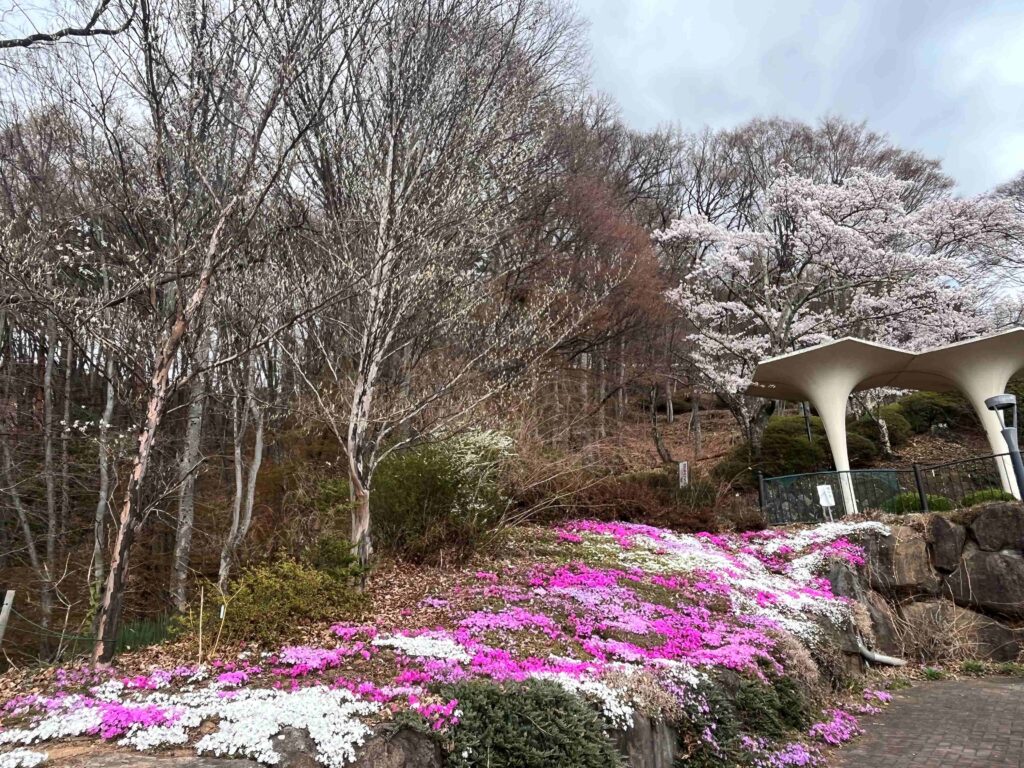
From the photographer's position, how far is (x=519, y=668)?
15.5ft

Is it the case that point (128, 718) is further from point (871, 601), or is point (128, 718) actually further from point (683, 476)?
point (683, 476)

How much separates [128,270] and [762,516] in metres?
12.4

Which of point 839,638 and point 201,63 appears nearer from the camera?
point 201,63

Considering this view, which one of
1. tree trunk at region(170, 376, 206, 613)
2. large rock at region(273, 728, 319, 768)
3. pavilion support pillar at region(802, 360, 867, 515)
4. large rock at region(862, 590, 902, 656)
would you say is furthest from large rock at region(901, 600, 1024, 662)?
tree trunk at region(170, 376, 206, 613)

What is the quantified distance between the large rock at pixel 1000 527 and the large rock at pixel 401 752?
11.0 metres

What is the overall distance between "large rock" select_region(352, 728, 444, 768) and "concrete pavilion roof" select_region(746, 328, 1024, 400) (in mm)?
12392

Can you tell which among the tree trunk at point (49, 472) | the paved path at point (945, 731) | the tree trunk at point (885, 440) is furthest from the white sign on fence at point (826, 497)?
the tree trunk at point (49, 472)

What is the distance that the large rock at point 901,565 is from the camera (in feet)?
34.7

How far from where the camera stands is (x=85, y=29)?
5363 millimetres

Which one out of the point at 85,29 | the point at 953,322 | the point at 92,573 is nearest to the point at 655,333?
the point at 953,322

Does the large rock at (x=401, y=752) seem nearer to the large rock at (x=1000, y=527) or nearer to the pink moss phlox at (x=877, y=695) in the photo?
the pink moss phlox at (x=877, y=695)

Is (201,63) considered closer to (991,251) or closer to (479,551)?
(479,551)

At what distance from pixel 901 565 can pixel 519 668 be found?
9.00 metres

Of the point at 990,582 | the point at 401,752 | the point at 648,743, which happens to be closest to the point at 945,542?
the point at 990,582
